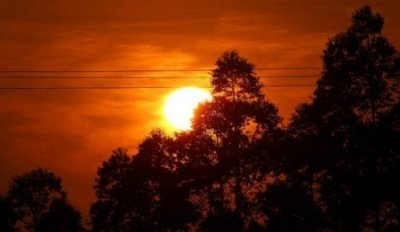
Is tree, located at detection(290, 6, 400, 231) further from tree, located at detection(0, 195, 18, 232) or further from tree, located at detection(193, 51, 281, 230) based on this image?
tree, located at detection(0, 195, 18, 232)

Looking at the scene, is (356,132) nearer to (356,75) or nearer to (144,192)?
(356,75)

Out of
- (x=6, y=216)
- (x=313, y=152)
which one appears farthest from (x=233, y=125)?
(x=6, y=216)

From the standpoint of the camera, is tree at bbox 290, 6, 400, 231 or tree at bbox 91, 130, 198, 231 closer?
tree at bbox 290, 6, 400, 231

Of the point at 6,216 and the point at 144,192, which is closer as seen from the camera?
the point at 144,192

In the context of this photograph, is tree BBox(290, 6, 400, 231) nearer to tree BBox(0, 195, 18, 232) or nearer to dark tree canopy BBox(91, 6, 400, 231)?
dark tree canopy BBox(91, 6, 400, 231)

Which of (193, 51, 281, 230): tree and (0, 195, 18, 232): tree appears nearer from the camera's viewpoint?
(193, 51, 281, 230): tree

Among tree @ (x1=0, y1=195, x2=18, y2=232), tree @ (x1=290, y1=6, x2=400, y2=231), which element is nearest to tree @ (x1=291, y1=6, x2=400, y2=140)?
tree @ (x1=290, y1=6, x2=400, y2=231)

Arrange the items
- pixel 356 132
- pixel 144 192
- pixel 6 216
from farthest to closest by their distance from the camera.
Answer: pixel 6 216
pixel 144 192
pixel 356 132

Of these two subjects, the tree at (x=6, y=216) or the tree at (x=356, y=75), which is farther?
the tree at (x=6, y=216)

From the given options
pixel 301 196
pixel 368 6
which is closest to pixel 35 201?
pixel 301 196

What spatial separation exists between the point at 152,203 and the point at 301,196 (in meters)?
21.9

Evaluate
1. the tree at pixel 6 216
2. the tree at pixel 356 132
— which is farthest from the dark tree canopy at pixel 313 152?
the tree at pixel 6 216

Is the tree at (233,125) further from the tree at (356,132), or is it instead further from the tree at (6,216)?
the tree at (6,216)

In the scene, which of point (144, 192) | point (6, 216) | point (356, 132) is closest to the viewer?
point (356, 132)
